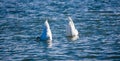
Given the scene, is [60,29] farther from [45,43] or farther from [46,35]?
[45,43]

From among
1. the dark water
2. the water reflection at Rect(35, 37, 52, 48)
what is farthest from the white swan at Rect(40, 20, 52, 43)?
the dark water

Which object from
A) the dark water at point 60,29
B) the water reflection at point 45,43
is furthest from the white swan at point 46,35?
the dark water at point 60,29

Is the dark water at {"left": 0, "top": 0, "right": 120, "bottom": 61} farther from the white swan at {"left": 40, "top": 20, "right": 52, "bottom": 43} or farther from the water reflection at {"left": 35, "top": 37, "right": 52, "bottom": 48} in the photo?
the white swan at {"left": 40, "top": 20, "right": 52, "bottom": 43}

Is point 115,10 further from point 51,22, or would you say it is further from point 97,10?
point 51,22

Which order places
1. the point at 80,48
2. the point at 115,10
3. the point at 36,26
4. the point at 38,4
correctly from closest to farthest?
the point at 80,48 < the point at 36,26 < the point at 115,10 < the point at 38,4

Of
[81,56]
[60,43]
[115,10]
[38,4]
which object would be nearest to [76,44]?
[60,43]

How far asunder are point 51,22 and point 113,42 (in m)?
15.6

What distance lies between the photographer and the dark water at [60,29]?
43.4 m

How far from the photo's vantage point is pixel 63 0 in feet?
270

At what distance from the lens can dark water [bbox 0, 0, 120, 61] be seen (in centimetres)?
4341

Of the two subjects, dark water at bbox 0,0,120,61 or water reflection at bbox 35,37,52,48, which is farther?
water reflection at bbox 35,37,52,48

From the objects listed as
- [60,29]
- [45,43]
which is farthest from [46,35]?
[60,29]

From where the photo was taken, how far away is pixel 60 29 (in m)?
55.6

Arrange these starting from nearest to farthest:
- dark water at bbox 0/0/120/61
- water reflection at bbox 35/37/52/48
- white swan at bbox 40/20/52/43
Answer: dark water at bbox 0/0/120/61
water reflection at bbox 35/37/52/48
white swan at bbox 40/20/52/43
